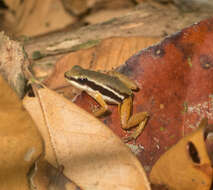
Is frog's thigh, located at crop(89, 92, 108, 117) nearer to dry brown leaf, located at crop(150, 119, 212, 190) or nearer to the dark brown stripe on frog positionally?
the dark brown stripe on frog

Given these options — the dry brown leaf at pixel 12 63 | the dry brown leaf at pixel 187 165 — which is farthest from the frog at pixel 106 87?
the dry brown leaf at pixel 12 63

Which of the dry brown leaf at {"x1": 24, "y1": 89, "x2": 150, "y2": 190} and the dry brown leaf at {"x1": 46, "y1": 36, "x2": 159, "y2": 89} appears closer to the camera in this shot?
the dry brown leaf at {"x1": 24, "y1": 89, "x2": 150, "y2": 190}

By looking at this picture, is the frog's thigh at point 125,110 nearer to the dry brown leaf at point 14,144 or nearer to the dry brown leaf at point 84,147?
the dry brown leaf at point 84,147

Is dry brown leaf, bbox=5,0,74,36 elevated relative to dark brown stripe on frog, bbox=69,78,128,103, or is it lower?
lower

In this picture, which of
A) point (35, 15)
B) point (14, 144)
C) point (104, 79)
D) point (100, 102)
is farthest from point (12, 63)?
point (35, 15)

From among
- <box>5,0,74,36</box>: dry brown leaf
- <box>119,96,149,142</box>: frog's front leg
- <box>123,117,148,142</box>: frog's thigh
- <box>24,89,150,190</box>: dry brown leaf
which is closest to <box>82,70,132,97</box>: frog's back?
<box>119,96,149,142</box>: frog's front leg
